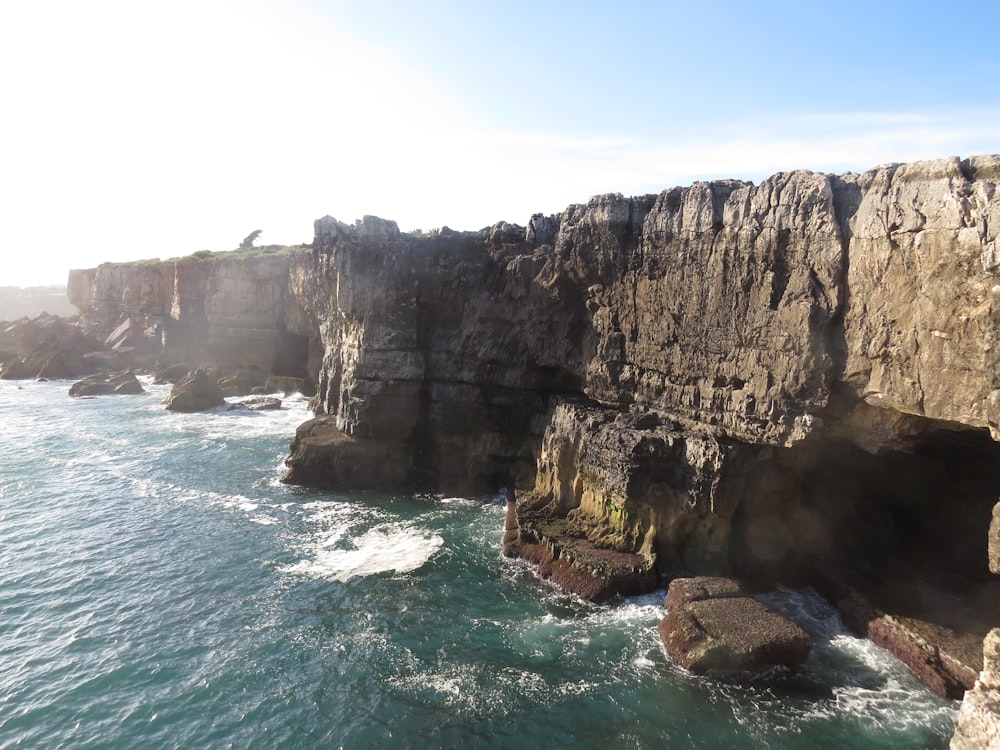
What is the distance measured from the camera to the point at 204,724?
52.2 ft

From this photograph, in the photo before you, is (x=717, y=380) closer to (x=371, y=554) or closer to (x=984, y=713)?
(x=984, y=713)

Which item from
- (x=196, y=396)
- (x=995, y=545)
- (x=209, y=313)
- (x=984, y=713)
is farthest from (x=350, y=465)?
(x=209, y=313)

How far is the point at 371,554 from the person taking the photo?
85.0 feet

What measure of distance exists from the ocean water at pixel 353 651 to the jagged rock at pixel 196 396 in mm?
23961

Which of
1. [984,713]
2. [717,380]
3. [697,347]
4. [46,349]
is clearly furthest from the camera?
[46,349]

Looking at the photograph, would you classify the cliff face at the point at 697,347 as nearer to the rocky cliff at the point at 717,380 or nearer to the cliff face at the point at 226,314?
the rocky cliff at the point at 717,380

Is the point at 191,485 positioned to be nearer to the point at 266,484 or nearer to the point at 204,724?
the point at 266,484

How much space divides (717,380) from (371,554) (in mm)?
16991

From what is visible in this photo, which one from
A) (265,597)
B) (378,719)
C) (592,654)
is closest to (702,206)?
(592,654)

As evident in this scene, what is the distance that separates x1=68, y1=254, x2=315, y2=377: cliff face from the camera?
6391cm

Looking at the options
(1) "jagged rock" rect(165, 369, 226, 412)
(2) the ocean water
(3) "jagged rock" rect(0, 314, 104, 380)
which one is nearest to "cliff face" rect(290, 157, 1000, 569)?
(2) the ocean water

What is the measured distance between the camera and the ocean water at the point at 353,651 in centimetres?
1567

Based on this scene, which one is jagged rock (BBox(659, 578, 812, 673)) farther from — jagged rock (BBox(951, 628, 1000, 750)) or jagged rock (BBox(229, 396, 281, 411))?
jagged rock (BBox(229, 396, 281, 411))

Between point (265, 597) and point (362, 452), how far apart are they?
509 inches
